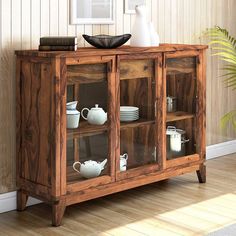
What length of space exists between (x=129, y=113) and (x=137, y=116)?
0.08 m

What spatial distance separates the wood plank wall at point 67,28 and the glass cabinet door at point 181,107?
0.51 metres

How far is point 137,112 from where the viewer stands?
154 inches

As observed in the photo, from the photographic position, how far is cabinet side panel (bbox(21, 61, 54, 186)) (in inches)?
135

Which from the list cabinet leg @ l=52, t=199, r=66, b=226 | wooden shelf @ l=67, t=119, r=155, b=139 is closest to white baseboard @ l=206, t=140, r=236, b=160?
wooden shelf @ l=67, t=119, r=155, b=139

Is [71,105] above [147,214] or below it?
above

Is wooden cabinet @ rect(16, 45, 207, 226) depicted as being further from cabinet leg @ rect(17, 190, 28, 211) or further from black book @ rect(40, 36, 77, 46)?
black book @ rect(40, 36, 77, 46)

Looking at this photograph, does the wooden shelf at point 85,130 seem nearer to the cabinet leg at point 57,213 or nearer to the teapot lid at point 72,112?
the teapot lid at point 72,112

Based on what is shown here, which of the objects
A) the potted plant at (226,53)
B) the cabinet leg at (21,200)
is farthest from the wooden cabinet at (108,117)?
the potted plant at (226,53)

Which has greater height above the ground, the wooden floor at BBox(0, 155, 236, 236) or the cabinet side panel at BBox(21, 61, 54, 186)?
the cabinet side panel at BBox(21, 61, 54, 186)

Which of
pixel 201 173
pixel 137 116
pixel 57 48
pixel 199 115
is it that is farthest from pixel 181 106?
pixel 57 48

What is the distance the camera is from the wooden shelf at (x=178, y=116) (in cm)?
412

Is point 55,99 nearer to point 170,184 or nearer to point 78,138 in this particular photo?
point 78,138

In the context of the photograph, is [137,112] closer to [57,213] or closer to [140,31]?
[140,31]

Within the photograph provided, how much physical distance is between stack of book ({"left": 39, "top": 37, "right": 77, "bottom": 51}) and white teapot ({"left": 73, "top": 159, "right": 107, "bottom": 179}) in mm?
703
